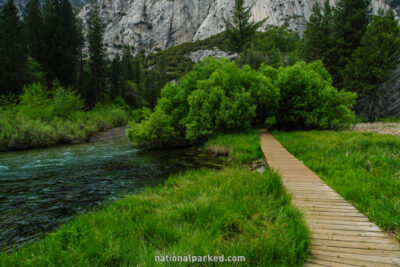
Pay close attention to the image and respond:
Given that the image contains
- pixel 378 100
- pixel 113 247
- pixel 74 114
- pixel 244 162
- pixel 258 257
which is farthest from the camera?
pixel 74 114

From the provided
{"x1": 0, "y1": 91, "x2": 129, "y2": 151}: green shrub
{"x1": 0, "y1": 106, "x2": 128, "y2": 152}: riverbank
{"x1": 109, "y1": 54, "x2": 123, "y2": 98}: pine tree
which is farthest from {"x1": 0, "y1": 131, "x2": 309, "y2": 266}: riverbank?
{"x1": 109, "y1": 54, "x2": 123, "y2": 98}: pine tree

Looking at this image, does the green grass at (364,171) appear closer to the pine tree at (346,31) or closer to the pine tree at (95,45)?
the pine tree at (346,31)

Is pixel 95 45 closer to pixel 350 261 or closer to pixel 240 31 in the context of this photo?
pixel 240 31

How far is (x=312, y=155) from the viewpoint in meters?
9.75

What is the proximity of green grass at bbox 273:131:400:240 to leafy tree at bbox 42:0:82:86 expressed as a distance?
2018 inches

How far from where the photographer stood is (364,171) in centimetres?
691

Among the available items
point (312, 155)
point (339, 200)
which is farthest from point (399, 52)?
point (339, 200)

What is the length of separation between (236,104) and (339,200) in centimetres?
1127

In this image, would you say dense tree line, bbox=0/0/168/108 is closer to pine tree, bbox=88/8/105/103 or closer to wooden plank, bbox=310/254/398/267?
pine tree, bbox=88/8/105/103

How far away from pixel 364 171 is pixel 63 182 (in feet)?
39.7

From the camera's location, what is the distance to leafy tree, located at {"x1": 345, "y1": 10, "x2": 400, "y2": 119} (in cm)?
2302

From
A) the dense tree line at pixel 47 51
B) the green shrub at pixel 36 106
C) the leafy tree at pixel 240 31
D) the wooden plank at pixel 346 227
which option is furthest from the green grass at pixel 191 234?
the dense tree line at pixel 47 51

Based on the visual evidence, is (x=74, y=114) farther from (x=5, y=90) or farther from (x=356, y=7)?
(x=356, y=7)

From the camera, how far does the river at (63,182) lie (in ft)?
18.6
